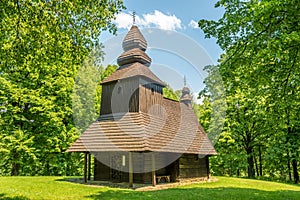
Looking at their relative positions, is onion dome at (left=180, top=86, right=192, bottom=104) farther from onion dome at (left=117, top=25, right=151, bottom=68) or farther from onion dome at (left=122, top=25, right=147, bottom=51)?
onion dome at (left=122, top=25, right=147, bottom=51)

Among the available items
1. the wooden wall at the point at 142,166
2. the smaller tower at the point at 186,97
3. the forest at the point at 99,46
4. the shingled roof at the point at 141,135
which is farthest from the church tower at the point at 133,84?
the smaller tower at the point at 186,97

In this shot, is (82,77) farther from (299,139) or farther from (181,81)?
(299,139)

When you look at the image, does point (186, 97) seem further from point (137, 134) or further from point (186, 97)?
point (137, 134)

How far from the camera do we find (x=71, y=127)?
78.7 ft

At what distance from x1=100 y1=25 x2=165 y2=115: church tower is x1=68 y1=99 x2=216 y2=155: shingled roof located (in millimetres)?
615

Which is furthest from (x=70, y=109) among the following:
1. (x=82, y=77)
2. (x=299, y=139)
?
(x=299, y=139)

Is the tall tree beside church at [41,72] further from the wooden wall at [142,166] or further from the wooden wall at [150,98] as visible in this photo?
the wooden wall at [142,166]

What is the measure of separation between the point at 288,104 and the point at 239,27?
3440 millimetres

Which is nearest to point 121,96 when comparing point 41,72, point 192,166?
point 192,166

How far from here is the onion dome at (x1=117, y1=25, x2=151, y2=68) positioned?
58.3ft

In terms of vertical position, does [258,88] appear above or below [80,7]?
below

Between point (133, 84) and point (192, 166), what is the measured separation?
23.4 ft

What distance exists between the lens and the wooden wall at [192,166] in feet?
55.9

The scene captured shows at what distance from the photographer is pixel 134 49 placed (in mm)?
18219
